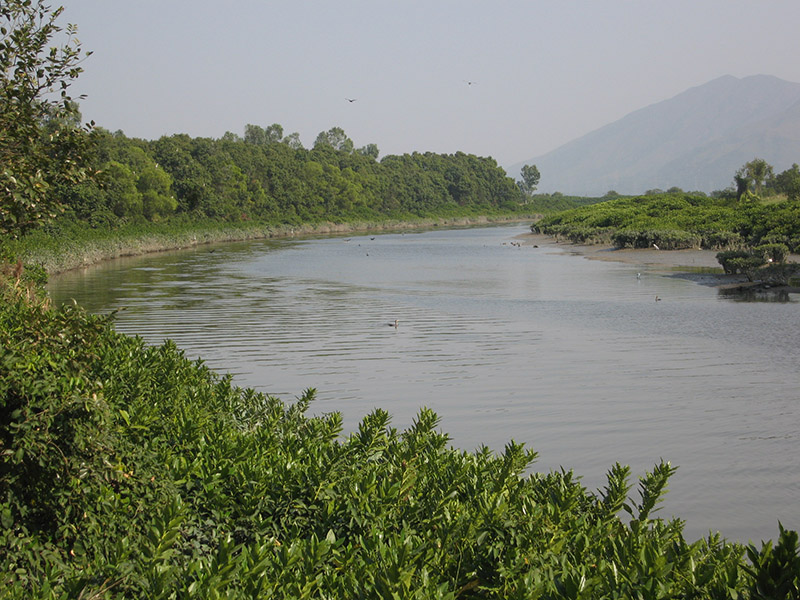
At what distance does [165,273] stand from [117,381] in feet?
111

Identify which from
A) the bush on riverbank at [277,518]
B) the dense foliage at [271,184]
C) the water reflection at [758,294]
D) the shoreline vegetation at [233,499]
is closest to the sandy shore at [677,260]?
the water reflection at [758,294]

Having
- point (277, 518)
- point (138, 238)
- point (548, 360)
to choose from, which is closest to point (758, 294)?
point (548, 360)

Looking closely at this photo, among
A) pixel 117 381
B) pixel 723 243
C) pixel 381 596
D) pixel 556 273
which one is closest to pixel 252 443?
pixel 117 381

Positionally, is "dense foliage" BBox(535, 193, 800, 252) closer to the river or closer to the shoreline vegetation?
the river

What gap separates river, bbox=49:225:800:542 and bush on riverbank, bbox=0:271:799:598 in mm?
3703

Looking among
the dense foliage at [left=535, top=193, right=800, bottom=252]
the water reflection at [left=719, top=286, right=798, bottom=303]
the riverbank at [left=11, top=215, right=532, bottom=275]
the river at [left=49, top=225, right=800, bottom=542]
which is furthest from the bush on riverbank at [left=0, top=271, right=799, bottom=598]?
the dense foliage at [left=535, top=193, right=800, bottom=252]

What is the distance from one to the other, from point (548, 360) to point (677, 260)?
96.5 ft

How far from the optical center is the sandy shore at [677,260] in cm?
3395

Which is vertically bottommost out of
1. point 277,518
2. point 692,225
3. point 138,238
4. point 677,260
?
point 677,260

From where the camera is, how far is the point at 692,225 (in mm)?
53750

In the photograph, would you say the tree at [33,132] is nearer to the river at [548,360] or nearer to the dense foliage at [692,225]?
the river at [548,360]

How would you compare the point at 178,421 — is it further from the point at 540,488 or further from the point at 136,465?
the point at 540,488

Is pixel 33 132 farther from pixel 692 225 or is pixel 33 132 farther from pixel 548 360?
pixel 692 225

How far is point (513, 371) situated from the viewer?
16.0 m
